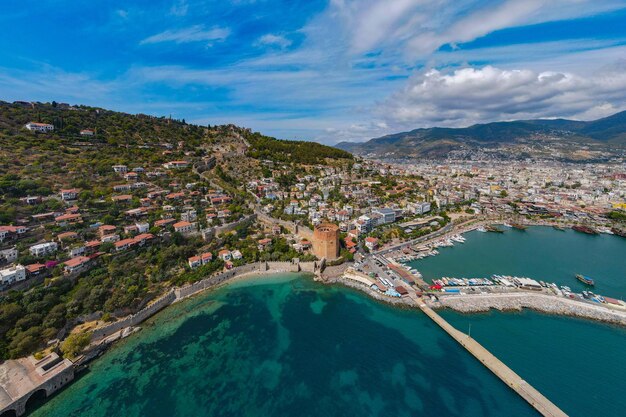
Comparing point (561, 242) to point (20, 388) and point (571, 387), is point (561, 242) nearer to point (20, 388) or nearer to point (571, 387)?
point (571, 387)

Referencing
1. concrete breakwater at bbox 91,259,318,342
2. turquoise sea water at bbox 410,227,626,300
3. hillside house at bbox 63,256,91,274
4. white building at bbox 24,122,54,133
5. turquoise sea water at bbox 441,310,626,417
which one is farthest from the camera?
white building at bbox 24,122,54,133

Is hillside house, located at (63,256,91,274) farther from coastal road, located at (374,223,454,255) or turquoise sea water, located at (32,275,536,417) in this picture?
coastal road, located at (374,223,454,255)

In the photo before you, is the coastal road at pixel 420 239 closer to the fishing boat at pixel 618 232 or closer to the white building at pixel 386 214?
the white building at pixel 386 214

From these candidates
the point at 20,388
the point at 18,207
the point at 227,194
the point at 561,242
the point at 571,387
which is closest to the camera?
the point at 20,388

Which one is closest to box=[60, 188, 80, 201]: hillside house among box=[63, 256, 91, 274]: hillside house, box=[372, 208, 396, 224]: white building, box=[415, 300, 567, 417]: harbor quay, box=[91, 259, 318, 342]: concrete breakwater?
box=[63, 256, 91, 274]: hillside house

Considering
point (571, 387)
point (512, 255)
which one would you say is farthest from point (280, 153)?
point (571, 387)

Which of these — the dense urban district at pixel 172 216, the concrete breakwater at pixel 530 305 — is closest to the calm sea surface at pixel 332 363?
the concrete breakwater at pixel 530 305
